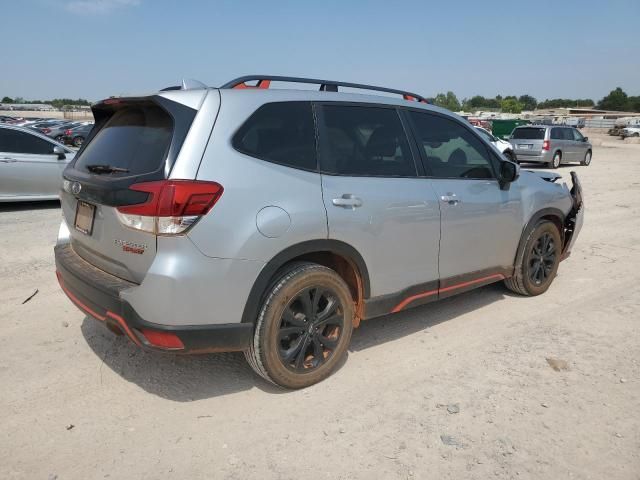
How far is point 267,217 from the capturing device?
2.86 meters

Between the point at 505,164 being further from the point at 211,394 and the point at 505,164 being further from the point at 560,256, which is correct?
the point at 211,394

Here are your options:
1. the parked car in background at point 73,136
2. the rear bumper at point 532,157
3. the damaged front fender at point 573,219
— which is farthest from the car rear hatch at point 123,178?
the parked car in background at point 73,136

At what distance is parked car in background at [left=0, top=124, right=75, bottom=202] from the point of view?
352 inches

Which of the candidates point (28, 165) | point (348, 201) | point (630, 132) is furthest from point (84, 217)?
point (630, 132)

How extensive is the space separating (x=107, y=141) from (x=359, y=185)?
5.43 feet

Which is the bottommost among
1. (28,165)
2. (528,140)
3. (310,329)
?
(310,329)

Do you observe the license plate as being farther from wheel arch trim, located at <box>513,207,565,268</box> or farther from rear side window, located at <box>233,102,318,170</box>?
wheel arch trim, located at <box>513,207,565,268</box>

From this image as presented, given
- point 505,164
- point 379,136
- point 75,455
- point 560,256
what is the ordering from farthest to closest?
1. point 560,256
2. point 505,164
3. point 379,136
4. point 75,455

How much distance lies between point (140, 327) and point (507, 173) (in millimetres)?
3141

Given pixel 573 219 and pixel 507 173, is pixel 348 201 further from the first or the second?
pixel 573 219

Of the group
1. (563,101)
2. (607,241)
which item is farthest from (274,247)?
(563,101)

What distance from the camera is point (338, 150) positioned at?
3348 millimetres

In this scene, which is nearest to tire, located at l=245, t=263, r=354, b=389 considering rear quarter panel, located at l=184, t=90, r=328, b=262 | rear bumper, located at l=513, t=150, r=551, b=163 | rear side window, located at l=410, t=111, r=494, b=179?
rear quarter panel, located at l=184, t=90, r=328, b=262

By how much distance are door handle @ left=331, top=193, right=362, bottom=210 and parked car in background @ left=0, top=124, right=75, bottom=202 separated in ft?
25.4
